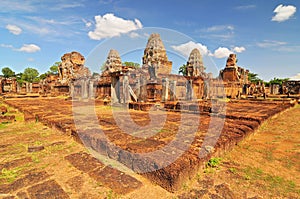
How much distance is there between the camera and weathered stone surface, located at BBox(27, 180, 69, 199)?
1.65m

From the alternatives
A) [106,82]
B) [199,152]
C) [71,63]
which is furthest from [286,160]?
[71,63]

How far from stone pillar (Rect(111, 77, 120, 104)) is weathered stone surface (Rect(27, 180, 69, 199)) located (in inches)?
254

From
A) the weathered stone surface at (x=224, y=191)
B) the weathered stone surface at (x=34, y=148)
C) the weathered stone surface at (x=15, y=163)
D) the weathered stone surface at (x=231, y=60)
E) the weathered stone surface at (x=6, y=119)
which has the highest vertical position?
the weathered stone surface at (x=231, y=60)

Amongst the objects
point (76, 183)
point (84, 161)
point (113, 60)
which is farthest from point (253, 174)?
point (113, 60)

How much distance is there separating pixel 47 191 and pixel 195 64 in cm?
2878

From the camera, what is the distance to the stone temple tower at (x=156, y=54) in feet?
75.2

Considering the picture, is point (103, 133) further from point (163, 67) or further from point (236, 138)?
point (163, 67)

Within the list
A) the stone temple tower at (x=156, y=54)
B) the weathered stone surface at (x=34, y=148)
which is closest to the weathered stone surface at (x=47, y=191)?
the weathered stone surface at (x=34, y=148)

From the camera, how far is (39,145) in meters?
2.94

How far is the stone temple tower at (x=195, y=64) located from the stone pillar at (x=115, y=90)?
20801 mm

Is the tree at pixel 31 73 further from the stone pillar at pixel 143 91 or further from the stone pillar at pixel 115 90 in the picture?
the stone pillar at pixel 143 91

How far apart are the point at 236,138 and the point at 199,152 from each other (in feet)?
3.66

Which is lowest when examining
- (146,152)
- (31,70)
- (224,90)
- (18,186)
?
(18,186)

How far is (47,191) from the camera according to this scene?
67.8 inches
